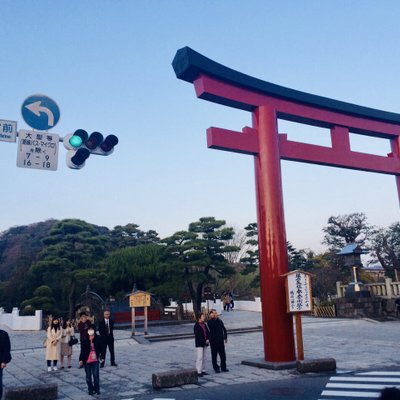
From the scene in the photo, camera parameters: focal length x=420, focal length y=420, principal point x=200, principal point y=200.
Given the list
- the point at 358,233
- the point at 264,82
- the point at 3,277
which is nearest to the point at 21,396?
the point at 264,82

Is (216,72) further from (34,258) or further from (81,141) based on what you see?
(34,258)

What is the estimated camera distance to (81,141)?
7559 millimetres

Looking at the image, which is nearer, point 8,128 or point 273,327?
point 8,128

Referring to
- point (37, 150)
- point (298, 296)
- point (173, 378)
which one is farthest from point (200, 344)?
point (37, 150)

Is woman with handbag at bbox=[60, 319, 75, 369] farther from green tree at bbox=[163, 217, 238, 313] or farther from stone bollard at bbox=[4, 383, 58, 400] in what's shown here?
green tree at bbox=[163, 217, 238, 313]

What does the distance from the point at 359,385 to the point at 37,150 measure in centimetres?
780

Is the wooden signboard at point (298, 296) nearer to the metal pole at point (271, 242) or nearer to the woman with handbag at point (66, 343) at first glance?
the metal pole at point (271, 242)

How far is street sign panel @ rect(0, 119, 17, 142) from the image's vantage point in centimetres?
735

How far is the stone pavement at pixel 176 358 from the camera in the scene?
373 inches

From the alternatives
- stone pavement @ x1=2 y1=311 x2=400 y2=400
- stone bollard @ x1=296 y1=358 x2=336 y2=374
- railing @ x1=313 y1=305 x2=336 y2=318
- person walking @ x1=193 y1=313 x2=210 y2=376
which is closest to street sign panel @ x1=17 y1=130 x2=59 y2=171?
stone pavement @ x1=2 y1=311 x2=400 y2=400

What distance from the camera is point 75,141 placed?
752 centimetres

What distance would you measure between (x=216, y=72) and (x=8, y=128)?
5506mm

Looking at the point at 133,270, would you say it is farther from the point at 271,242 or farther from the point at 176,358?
the point at 271,242

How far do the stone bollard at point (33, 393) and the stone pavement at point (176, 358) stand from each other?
48 centimetres
